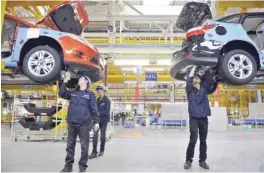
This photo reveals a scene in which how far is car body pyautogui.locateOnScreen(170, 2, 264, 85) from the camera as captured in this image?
442 centimetres

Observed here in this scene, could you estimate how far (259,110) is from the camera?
16.2 m

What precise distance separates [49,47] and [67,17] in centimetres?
64

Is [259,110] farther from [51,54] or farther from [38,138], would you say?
[51,54]

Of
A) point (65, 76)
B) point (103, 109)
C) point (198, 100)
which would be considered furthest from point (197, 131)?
point (65, 76)

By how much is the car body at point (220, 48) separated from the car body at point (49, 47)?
5.57ft

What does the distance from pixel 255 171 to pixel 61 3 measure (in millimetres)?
4198

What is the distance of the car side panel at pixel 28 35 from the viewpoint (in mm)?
4711

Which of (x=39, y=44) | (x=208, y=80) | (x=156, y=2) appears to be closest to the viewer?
(x=208, y=80)

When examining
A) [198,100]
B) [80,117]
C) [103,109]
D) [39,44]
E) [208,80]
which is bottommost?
[80,117]

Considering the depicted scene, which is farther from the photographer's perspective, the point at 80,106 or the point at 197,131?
the point at 197,131

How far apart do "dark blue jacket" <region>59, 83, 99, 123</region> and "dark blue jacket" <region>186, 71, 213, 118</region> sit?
1.54m

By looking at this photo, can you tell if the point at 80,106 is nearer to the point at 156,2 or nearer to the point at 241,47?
the point at 241,47

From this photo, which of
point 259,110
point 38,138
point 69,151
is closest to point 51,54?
point 69,151

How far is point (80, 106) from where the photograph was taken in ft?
13.6
